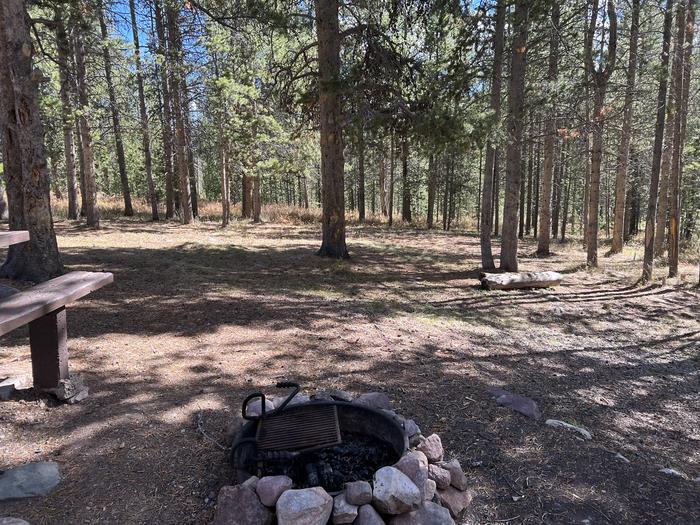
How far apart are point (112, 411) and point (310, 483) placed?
1.73 m

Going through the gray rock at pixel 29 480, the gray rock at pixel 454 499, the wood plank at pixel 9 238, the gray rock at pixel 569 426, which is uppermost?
the wood plank at pixel 9 238

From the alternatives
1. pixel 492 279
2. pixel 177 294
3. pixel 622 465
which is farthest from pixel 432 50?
pixel 622 465

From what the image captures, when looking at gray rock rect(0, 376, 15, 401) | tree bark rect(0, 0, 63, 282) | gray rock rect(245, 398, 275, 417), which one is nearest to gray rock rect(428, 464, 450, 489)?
gray rock rect(245, 398, 275, 417)

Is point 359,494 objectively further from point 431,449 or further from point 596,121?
point 596,121

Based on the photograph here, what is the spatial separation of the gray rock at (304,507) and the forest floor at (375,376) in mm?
479

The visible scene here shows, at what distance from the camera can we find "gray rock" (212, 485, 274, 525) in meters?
2.28

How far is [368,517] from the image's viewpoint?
2.29m

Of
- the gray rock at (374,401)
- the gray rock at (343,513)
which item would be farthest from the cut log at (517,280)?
the gray rock at (343,513)

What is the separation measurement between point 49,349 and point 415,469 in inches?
110

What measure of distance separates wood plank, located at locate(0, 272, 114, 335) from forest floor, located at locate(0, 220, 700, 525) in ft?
2.86

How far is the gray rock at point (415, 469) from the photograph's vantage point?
2498 mm

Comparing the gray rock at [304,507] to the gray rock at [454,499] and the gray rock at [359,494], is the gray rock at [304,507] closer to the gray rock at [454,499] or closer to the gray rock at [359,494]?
the gray rock at [359,494]

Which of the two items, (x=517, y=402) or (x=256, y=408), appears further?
(x=517, y=402)

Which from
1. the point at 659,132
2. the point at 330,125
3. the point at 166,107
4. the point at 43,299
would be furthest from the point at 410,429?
the point at 166,107
